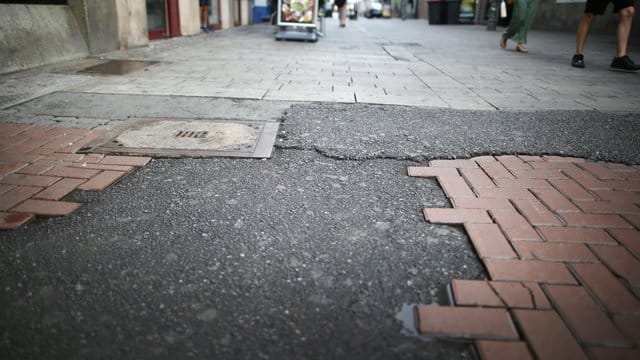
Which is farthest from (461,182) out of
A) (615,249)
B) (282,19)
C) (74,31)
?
(282,19)

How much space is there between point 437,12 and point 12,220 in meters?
21.6

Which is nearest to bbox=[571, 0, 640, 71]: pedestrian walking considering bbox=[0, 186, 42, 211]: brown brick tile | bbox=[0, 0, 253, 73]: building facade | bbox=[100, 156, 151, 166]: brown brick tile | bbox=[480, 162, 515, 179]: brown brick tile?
bbox=[480, 162, 515, 179]: brown brick tile

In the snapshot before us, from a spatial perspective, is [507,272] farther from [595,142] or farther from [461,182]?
[595,142]

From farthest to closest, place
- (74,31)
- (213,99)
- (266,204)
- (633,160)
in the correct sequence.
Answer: (74,31) → (213,99) → (633,160) → (266,204)

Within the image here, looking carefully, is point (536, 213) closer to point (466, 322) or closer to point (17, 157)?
point (466, 322)

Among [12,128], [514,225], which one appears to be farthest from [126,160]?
[514,225]

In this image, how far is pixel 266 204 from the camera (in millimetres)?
2150

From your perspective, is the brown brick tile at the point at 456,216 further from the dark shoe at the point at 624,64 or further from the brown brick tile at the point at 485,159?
the dark shoe at the point at 624,64

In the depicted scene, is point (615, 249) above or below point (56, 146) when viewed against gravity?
below

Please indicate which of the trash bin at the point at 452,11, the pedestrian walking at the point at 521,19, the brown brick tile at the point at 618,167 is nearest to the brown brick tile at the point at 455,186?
the brown brick tile at the point at 618,167

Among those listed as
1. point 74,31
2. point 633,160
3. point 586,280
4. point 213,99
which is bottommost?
point 586,280

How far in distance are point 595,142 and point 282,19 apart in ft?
27.1

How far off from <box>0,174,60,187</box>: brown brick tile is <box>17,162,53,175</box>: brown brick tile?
4 cm

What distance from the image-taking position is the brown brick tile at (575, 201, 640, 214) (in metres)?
2.09
